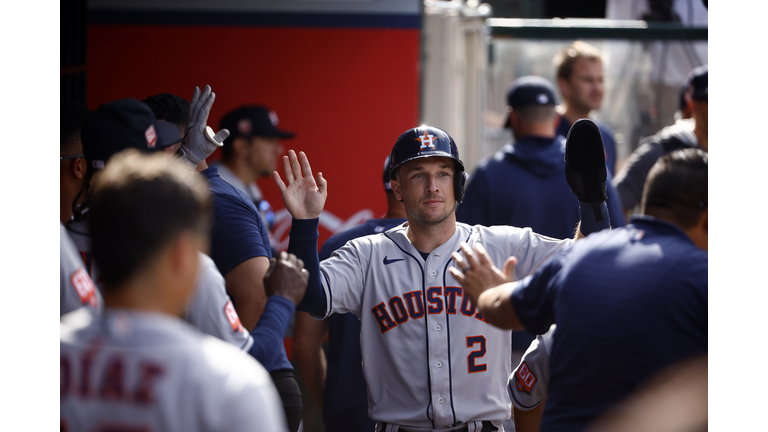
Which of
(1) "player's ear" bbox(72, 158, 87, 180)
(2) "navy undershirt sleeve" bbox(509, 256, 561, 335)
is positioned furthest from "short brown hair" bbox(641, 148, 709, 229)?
(1) "player's ear" bbox(72, 158, 87, 180)

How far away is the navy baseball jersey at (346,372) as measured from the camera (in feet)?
9.69

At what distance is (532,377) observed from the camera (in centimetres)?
225

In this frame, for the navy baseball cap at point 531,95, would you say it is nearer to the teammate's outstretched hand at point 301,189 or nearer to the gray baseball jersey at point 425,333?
the gray baseball jersey at point 425,333

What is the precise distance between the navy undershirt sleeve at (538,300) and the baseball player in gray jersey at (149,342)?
0.80m

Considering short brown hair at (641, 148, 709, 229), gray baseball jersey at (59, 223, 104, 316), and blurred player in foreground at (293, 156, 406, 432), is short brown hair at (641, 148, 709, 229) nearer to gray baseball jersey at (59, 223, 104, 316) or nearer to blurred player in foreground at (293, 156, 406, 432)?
blurred player in foreground at (293, 156, 406, 432)

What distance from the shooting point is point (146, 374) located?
125cm

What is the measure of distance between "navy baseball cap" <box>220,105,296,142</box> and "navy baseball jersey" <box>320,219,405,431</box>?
0.89 meters

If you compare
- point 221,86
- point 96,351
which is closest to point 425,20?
point 221,86

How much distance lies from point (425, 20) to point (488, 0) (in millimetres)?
3823

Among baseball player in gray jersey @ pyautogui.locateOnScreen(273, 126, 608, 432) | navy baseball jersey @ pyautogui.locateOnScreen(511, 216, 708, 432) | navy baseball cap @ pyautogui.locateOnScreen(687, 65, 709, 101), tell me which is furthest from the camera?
navy baseball cap @ pyautogui.locateOnScreen(687, 65, 709, 101)

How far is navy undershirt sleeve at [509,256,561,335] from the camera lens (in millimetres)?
1831

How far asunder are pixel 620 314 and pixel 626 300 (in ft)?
0.12

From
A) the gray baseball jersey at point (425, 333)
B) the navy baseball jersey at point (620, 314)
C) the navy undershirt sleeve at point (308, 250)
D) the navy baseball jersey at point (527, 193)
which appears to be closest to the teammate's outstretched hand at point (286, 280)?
the navy undershirt sleeve at point (308, 250)

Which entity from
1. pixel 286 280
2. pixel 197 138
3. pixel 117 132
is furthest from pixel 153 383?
pixel 197 138
